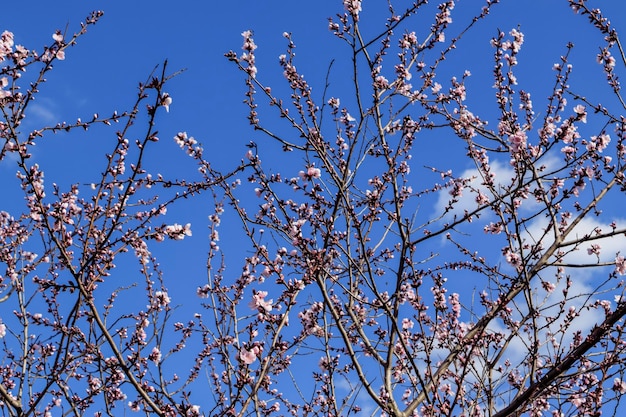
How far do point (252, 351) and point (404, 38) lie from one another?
4.08m

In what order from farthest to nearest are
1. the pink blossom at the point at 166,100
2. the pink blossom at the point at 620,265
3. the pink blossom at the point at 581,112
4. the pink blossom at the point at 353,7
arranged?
the pink blossom at the point at 353,7 < the pink blossom at the point at 620,265 < the pink blossom at the point at 581,112 < the pink blossom at the point at 166,100

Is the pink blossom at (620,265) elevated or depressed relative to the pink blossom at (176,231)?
elevated

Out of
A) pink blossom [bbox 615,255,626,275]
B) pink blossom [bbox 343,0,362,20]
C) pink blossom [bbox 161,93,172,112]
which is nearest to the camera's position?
pink blossom [bbox 161,93,172,112]

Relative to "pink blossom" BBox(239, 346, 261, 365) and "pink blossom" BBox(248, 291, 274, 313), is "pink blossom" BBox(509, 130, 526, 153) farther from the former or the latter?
"pink blossom" BBox(239, 346, 261, 365)

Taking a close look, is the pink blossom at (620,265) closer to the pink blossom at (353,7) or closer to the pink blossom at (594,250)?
the pink blossom at (594,250)

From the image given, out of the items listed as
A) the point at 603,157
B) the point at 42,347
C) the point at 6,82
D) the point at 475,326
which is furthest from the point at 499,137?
the point at 42,347

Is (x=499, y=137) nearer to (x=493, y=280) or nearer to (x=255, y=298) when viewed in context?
(x=493, y=280)

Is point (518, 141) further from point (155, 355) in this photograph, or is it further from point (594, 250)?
point (155, 355)

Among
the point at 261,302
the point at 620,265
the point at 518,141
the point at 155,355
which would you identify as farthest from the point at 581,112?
the point at 155,355

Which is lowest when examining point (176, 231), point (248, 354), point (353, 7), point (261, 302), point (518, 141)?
point (248, 354)

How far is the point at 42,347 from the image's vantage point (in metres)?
5.62

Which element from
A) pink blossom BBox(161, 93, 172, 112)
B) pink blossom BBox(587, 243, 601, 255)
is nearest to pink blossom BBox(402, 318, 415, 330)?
pink blossom BBox(587, 243, 601, 255)

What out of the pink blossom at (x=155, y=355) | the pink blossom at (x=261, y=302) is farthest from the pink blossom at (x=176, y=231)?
the pink blossom at (x=155, y=355)

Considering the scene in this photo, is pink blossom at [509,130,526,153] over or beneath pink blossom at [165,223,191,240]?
over
